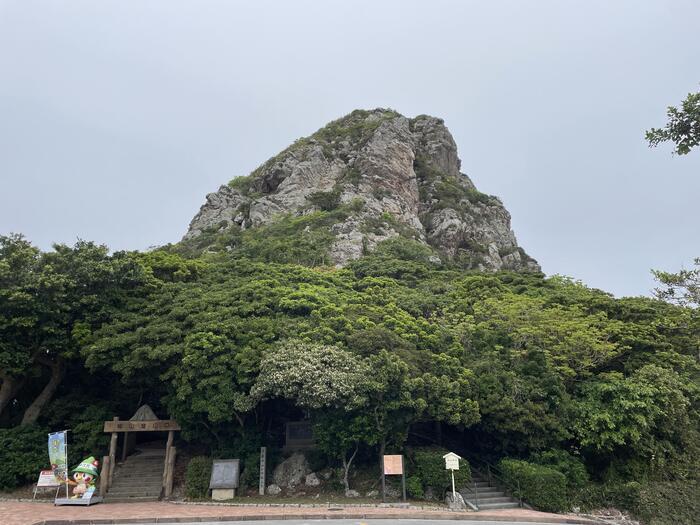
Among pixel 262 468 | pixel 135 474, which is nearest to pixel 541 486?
pixel 262 468

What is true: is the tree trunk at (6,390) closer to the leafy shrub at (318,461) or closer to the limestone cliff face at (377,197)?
the leafy shrub at (318,461)

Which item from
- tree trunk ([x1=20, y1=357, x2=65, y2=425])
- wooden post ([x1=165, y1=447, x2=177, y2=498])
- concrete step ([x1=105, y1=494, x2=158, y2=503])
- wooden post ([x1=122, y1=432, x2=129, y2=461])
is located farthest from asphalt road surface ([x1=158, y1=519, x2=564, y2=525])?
tree trunk ([x1=20, y1=357, x2=65, y2=425])

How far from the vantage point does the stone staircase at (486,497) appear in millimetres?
13564

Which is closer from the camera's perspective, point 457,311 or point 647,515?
point 647,515

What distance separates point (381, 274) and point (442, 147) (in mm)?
38674

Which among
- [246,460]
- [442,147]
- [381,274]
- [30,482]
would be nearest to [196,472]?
[246,460]

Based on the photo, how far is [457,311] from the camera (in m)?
21.1

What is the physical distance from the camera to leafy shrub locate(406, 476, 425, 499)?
13.7 m

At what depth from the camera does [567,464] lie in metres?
14.0

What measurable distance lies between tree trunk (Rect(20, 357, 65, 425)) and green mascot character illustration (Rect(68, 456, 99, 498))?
4201 mm

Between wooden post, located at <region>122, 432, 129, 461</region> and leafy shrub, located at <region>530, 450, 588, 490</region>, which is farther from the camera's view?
wooden post, located at <region>122, 432, 129, 461</region>

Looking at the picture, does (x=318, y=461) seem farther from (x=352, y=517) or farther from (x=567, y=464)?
(x=567, y=464)

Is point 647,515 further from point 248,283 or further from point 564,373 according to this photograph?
point 248,283

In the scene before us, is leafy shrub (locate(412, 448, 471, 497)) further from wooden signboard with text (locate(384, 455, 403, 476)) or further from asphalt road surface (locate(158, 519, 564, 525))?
asphalt road surface (locate(158, 519, 564, 525))
